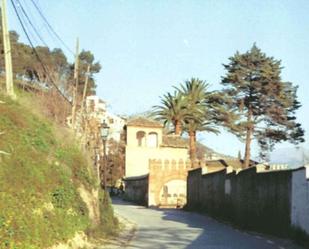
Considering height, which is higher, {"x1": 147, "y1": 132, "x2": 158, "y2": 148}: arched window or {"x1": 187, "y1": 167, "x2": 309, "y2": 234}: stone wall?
{"x1": 147, "y1": 132, "x2": 158, "y2": 148}: arched window

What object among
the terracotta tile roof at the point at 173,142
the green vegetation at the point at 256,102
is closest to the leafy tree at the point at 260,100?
the green vegetation at the point at 256,102

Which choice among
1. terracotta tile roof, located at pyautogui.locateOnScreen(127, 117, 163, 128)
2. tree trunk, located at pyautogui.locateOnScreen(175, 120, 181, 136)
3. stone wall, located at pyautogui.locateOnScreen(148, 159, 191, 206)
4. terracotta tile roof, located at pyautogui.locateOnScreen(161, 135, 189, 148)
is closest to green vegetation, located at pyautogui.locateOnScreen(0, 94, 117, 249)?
stone wall, located at pyautogui.locateOnScreen(148, 159, 191, 206)

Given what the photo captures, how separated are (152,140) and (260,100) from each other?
20336 millimetres

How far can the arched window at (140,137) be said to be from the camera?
236 feet

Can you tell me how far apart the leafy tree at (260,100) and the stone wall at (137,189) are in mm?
10960

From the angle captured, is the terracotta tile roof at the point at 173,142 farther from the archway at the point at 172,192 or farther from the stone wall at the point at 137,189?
the archway at the point at 172,192

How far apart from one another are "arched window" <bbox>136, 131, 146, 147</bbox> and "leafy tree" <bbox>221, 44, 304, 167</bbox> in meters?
18.0

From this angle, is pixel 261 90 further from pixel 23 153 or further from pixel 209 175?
pixel 23 153

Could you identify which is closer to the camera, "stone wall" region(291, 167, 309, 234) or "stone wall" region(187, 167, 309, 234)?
"stone wall" region(291, 167, 309, 234)

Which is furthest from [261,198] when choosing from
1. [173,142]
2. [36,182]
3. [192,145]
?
[173,142]

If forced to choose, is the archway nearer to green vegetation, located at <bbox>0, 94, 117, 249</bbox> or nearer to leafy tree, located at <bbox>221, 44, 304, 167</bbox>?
leafy tree, located at <bbox>221, 44, 304, 167</bbox>

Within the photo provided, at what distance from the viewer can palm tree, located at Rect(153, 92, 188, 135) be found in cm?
Result: 7088

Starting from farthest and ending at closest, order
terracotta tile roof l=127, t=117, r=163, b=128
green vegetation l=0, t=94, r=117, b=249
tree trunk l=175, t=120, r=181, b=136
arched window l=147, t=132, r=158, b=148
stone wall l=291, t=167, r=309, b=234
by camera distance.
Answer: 1. tree trunk l=175, t=120, r=181, b=136
2. arched window l=147, t=132, r=158, b=148
3. terracotta tile roof l=127, t=117, r=163, b=128
4. stone wall l=291, t=167, r=309, b=234
5. green vegetation l=0, t=94, r=117, b=249

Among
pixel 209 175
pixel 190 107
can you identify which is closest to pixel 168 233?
pixel 209 175
